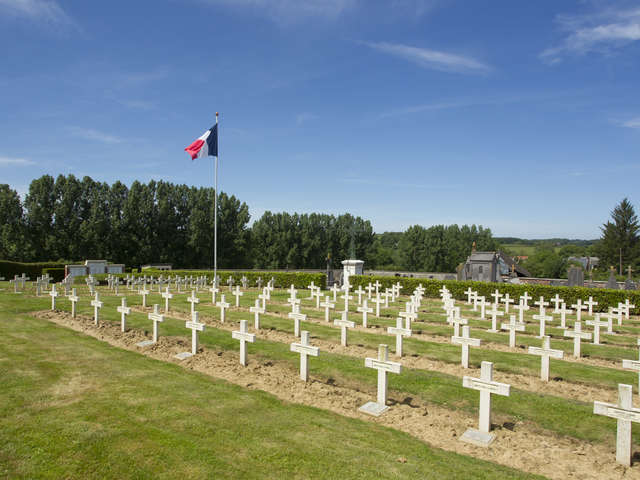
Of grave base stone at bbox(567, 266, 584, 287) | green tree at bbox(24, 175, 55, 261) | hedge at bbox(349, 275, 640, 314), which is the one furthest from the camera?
green tree at bbox(24, 175, 55, 261)

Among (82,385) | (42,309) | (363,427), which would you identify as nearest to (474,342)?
(363,427)

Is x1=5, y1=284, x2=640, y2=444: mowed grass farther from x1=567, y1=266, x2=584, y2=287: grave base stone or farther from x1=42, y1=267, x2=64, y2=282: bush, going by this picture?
x1=42, y1=267, x2=64, y2=282: bush

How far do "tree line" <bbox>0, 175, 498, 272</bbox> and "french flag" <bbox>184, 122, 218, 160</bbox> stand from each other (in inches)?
552

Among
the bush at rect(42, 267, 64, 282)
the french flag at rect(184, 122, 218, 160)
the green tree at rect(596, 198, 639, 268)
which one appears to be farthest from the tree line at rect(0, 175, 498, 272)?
the green tree at rect(596, 198, 639, 268)

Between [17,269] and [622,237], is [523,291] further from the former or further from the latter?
[622,237]

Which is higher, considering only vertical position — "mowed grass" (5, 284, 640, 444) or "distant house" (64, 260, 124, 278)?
"distant house" (64, 260, 124, 278)

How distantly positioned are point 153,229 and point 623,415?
46539 millimetres

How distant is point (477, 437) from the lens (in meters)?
5.50

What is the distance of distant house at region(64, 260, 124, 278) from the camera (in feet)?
97.9

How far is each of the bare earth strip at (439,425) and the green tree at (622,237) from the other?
69.0 metres

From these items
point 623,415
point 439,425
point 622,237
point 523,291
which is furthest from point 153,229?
point 622,237

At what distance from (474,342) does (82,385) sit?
756 cm

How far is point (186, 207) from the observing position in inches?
1902

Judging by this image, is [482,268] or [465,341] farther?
[482,268]
